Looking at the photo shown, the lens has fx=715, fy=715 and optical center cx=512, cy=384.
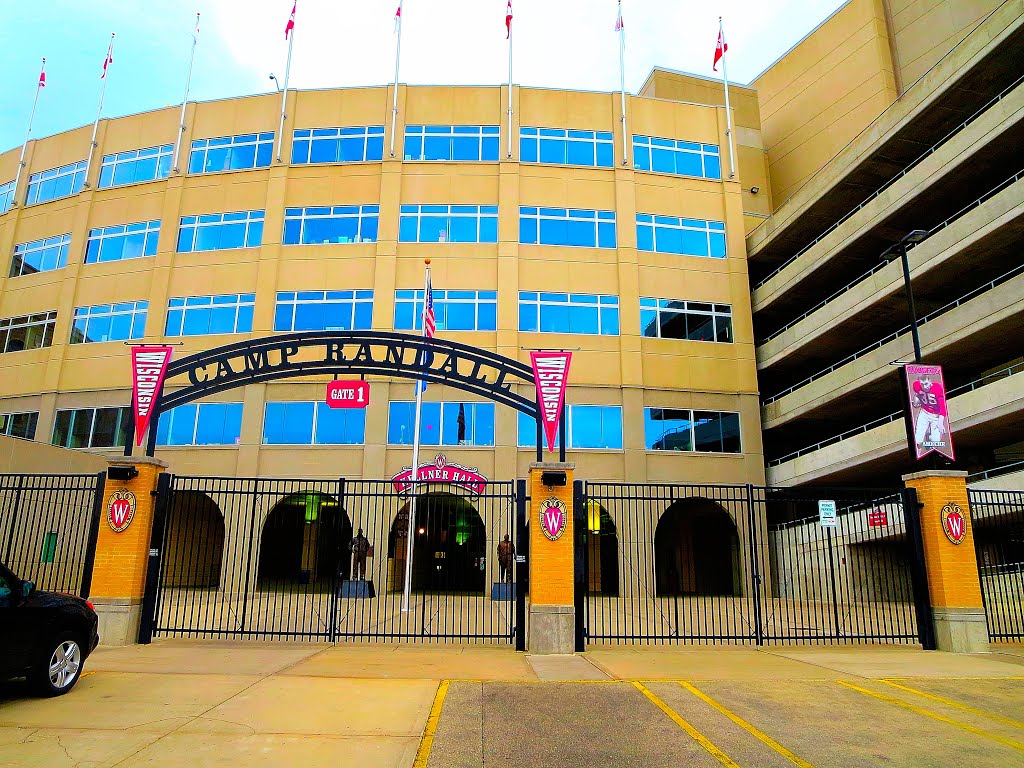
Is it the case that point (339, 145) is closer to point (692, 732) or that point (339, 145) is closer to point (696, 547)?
point (696, 547)

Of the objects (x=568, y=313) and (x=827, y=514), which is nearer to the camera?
(x=827, y=514)

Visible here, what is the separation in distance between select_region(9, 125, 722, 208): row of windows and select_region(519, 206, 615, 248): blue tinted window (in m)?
2.48

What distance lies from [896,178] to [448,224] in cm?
1817

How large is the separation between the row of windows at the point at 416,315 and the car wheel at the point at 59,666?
2131 centimetres

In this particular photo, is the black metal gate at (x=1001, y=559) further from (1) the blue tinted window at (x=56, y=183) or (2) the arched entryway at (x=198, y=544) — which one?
(1) the blue tinted window at (x=56, y=183)

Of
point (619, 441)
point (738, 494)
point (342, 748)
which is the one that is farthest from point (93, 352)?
point (342, 748)

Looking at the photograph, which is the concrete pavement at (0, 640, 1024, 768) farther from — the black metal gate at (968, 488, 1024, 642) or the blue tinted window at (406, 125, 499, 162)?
the blue tinted window at (406, 125, 499, 162)

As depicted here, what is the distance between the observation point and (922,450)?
1461 cm

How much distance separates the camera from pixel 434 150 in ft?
105

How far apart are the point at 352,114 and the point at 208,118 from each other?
23.0ft

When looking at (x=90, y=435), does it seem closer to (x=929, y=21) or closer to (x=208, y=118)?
(x=208, y=118)

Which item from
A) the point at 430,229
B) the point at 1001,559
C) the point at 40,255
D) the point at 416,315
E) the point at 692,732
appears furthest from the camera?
the point at 40,255

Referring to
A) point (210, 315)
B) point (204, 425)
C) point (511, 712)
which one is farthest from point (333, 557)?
point (511, 712)

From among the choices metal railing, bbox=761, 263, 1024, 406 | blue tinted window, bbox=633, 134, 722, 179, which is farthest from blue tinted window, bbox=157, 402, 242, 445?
metal railing, bbox=761, 263, 1024, 406
